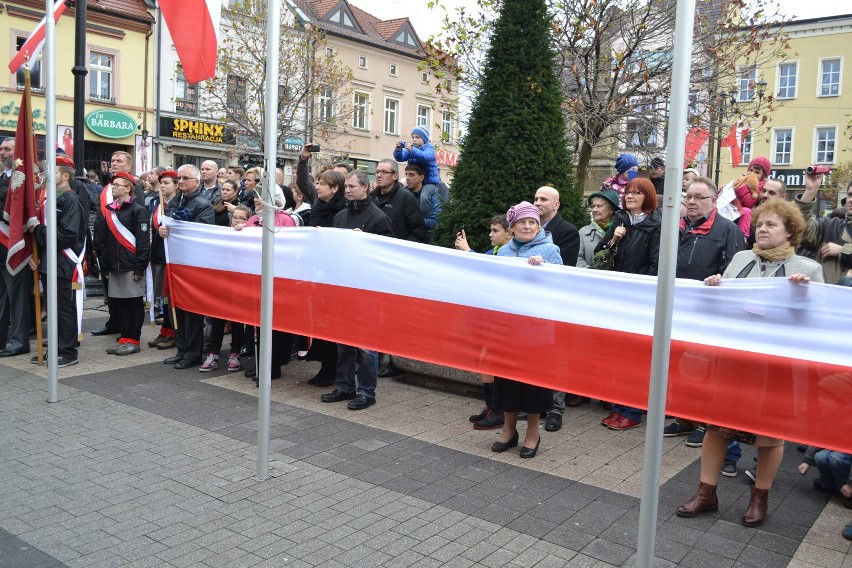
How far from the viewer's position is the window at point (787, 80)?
4478 cm

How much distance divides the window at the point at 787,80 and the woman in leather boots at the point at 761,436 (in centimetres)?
4546

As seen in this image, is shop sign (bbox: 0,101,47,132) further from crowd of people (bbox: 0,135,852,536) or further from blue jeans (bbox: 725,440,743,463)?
blue jeans (bbox: 725,440,743,463)

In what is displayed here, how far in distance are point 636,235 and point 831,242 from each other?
1.50 m

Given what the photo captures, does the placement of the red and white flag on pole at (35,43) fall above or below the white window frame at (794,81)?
below

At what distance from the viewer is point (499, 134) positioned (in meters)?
7.62

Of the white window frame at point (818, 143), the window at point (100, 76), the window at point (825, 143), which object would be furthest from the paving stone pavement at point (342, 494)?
the window at point (825, 143)

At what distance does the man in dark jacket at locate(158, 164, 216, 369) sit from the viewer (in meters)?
8.59

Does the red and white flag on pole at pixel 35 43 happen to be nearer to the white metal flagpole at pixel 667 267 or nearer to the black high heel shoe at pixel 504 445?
the black high heel shoe at pixel 504 445

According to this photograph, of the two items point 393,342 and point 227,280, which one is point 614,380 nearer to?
point 393,342

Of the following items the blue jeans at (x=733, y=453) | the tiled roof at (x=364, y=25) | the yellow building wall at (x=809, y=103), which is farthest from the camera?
the tiled roof at (x=364, y=25)

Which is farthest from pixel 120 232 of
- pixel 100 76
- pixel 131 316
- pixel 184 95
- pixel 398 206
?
pixel 184 95

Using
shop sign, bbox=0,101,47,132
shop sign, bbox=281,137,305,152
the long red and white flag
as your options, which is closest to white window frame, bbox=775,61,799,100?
shop sign, bbox=281,137,305,152

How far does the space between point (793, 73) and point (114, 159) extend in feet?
145

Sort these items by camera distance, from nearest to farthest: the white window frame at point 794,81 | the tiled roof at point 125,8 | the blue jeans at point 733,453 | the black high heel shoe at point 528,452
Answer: the blue jeans at point 733,453, the black high heel shoe at point 528,452, the tiled roof at point 125,8, the white window frame at point 794,81
